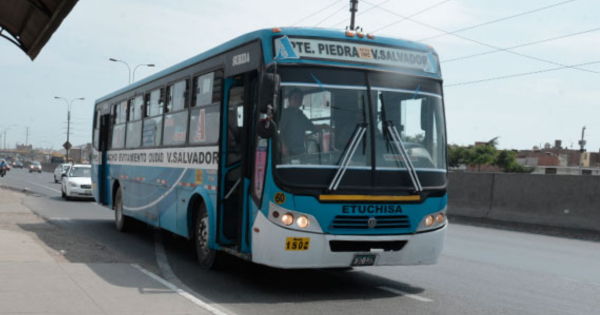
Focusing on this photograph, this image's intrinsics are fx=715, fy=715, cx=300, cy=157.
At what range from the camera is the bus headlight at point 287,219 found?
8109 millimetres

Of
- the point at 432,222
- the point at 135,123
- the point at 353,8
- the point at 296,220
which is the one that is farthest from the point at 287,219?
the point at 353,8

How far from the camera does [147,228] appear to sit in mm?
17062

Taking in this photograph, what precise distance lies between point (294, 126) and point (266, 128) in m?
0.48

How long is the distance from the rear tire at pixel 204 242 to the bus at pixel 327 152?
7 centimetres

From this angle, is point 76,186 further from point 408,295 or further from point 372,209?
point 372,209

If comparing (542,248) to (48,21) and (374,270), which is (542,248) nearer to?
(374,270)

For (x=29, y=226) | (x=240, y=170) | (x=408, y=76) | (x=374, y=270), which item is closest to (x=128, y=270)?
(x=240, y=170)

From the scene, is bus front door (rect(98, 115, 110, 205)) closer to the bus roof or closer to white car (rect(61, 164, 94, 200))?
the bus roof

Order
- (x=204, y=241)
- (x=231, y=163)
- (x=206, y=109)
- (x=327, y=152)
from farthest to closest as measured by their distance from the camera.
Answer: (x=206, y=109)
(x=204, y=241)
(x=231, y=163)
(x=327, y=152)

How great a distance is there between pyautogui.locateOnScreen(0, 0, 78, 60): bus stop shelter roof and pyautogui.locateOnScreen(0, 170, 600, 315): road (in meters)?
3.91

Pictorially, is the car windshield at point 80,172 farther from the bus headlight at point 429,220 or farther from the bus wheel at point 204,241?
the bus headlight at point 429,220

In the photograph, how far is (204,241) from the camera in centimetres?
1034

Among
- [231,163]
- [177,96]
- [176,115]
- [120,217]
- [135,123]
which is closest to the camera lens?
[231,163]

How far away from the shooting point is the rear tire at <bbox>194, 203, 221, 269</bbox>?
33.0 feet
